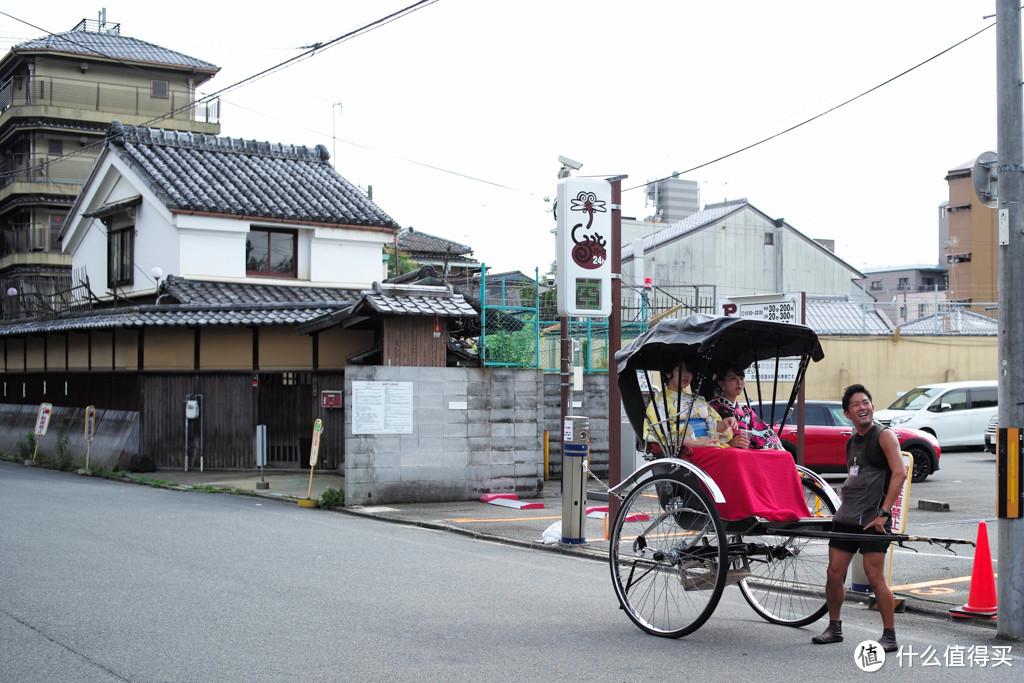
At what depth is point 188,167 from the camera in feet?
Answer: 90.0

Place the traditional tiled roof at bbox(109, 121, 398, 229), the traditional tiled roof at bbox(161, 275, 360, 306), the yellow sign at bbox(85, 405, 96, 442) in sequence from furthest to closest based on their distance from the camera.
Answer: the traditional tiled roof at bbox(109, 121, 398, 229)
the traditional tiled roof at bbox(161, 275, 360, 306)
the yellow sign at bbox(85, 405, 96, 442)

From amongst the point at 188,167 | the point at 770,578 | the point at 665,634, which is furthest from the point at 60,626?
the point at 188,167

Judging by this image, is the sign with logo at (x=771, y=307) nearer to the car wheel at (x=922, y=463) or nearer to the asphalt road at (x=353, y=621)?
the asphalt road at (x=353, y=621)

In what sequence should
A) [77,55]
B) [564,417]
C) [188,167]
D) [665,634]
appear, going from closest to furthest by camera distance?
[665,634] < [564,417] < [188,167] < [77,55]

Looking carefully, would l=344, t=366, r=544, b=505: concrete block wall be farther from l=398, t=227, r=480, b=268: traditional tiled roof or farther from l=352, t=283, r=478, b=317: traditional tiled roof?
l=398, t=227, r=480, b=268: traditional tiled roof

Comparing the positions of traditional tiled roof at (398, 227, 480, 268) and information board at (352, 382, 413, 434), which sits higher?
traditional tiled roof at (398, 227, 480, 268)

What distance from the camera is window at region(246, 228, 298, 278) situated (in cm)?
2664

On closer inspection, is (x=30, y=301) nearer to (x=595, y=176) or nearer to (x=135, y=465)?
(x=135, y=465)

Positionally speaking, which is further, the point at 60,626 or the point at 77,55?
the point at 77,55

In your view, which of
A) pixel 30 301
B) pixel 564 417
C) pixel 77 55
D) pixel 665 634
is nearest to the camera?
pixel 665 634

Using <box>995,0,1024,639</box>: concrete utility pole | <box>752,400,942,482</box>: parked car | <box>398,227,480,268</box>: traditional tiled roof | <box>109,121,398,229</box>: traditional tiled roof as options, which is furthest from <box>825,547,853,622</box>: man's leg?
<box>398,227,480,268</box>: traditional tiled roof

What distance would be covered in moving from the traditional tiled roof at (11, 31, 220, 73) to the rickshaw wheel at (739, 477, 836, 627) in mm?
49232

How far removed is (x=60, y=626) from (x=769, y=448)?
5.54m

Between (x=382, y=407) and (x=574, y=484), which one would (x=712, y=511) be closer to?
(x=574, y=484)
